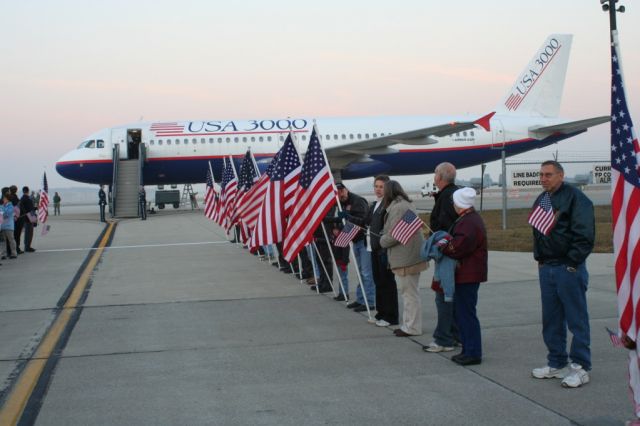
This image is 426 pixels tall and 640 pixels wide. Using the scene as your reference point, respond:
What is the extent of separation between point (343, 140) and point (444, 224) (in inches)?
1085

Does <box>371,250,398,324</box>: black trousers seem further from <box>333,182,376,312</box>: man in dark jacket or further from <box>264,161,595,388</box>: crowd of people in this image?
<box>333,182,376,312</box>: man in dark jacket

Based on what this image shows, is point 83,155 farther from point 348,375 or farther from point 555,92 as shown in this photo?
point 348,375

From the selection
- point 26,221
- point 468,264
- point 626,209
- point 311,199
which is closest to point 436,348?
point 468,264

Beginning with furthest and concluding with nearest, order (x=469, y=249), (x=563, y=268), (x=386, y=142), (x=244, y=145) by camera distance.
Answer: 1. (x=244, y=145)
2. (x=386, y=142)
3. (x=469, y=249)
4. (x=563, y=268)

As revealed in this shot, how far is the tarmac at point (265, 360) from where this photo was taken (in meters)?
5.54

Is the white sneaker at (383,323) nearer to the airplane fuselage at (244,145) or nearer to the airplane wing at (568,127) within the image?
the airplane fuselage at (244,145)

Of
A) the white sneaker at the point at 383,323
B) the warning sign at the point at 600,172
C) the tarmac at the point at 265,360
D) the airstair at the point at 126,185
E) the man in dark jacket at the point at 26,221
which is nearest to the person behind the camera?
the tarmac at the point at 265,360

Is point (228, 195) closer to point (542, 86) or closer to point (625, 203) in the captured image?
point (625, 203)

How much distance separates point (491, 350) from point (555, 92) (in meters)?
32.1

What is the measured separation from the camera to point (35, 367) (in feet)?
23.1

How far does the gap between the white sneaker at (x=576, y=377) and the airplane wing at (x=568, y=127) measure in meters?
26.2

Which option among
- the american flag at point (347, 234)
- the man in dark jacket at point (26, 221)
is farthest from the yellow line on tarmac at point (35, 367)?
the man in dark jacket at point (26, 221)

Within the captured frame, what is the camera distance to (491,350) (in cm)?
739

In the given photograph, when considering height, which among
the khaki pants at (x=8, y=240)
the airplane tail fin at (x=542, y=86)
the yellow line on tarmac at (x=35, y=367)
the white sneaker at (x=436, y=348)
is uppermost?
the airplane tail fin at (x=542, y=86)
